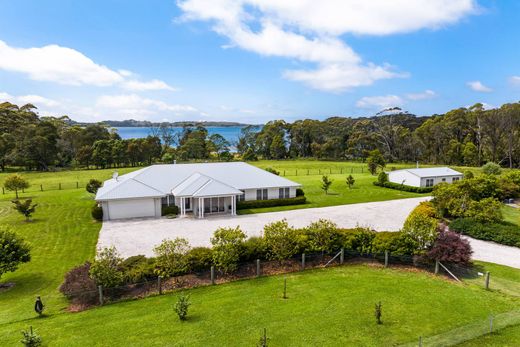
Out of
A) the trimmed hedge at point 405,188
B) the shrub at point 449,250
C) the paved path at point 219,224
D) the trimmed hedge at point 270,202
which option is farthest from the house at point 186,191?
the shrub at point 449,250

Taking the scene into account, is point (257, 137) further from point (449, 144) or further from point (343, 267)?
point (343, 267)

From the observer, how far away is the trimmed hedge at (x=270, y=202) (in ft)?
102

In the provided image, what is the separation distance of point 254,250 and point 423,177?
31.4m

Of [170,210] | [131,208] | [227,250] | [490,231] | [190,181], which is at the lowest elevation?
[490,231]

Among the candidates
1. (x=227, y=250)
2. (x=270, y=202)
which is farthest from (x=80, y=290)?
(x=270, y=202)

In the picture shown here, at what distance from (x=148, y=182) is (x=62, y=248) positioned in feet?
35.4

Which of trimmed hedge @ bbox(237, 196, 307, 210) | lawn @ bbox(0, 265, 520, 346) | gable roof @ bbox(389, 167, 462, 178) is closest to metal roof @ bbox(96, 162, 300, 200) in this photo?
trimmed hedge @ bbox(237, 196, 307, 210)

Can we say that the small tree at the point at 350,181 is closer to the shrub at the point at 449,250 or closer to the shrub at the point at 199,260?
the shrub at the point at 449,250

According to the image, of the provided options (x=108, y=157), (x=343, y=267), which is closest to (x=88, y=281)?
(x=343, y=267)

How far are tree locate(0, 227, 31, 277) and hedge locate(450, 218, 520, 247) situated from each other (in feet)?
84.1

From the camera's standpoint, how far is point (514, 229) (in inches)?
850

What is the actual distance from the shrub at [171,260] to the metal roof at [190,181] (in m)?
12.6

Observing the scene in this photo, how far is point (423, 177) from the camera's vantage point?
1614 inches

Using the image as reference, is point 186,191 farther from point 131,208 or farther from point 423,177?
point 423,177
